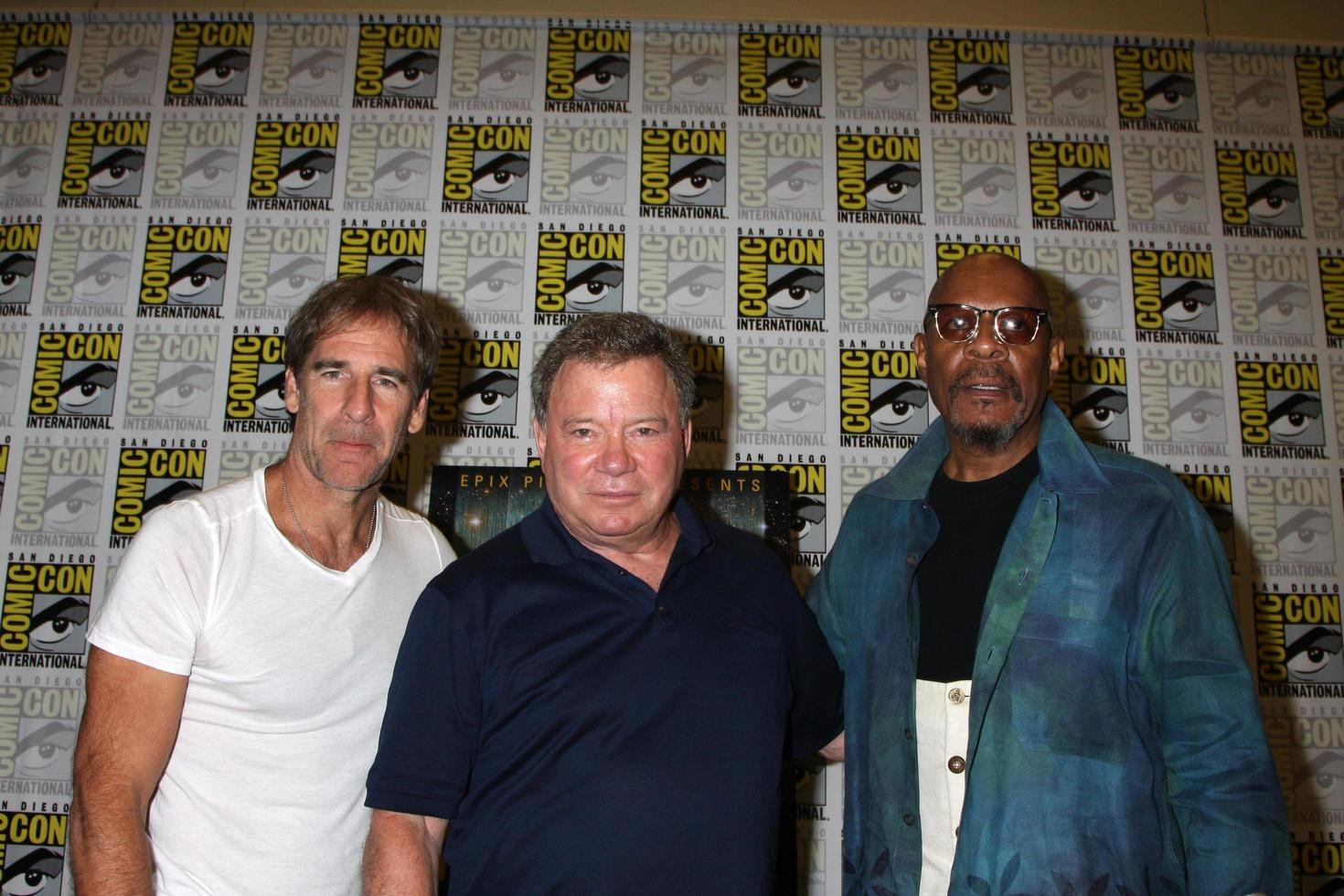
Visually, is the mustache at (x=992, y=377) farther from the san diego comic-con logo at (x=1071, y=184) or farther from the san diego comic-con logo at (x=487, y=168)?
the san diego comic-con logo at (x=487, y=168)

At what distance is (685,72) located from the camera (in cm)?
290

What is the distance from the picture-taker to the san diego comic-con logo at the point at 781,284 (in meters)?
2.77

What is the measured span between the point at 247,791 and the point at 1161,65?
3500 millimetres


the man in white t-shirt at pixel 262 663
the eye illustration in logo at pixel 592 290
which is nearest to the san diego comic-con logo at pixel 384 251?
the eye illustration in logo at pixel 592 290

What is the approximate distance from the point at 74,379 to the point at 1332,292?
427 cm

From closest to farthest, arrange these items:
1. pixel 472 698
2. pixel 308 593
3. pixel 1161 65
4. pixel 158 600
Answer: pixel 472 698 < pixel 158 600 < pixel 308 593 < pixel 1161 65

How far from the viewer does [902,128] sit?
290 centimetres

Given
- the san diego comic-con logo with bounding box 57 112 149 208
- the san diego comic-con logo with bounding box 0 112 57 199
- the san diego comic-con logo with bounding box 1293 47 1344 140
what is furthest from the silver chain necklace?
the san diego comic-con logo with bounding box 1293 47 1344 140

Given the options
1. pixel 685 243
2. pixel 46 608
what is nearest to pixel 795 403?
pixel 685 243

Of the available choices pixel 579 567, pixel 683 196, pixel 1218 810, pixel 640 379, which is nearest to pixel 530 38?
pixel 683 196

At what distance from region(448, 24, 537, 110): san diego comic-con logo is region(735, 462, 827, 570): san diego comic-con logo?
4.92ft

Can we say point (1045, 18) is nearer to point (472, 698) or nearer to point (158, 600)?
point (472, 698)

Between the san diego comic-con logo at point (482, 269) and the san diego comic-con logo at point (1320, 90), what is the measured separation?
2.81 meters

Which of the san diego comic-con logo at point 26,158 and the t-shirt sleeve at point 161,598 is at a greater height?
the san diego comic-con logo at point 26,158
